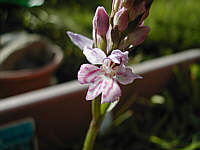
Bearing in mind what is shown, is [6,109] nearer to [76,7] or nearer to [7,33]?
[7,33]

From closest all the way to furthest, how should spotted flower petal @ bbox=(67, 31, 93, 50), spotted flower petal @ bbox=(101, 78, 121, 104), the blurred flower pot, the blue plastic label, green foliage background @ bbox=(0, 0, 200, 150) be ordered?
1. spotted flower petal @ bbox=(101, 78, 121, 104)
2. spotted flower petal @ bbox=(67, 31, 93, 50)
3. the blue plastic label
4. green foliage background @ bbox=(0, 0, 200, 150)
5. the blurred flower pot

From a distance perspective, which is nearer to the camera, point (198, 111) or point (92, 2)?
point (198, 111)

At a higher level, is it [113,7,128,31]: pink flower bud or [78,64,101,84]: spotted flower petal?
[113,7,128,31]: pink flower bud

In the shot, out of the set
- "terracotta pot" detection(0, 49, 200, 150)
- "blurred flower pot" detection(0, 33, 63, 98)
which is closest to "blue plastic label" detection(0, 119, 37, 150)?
"terracotta pot" detection(0, 49, 200, 150)

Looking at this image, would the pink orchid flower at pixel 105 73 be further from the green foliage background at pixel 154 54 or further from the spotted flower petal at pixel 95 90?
the green foliage background at pixel 154 54

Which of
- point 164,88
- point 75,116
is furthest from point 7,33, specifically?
point 164,88

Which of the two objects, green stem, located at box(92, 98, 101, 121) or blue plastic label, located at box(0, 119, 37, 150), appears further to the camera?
blue plastic label, located at box(0, 119, 37, 150)

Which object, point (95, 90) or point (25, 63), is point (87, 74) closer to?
point (95, 90)

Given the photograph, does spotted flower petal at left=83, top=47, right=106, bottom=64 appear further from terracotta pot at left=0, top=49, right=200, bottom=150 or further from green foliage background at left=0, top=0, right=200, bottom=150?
green foliage background at left=0, top=0, right=200, bottom=150
